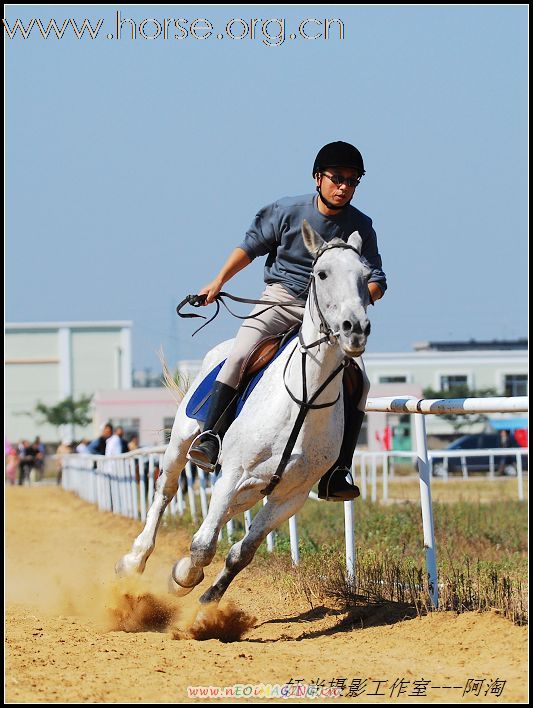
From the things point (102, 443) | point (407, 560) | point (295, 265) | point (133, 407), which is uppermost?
point (295, 265)

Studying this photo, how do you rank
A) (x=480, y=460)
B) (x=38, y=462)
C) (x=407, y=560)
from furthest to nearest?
(x=38, y=462), (x=480, y=460), (x=407, y=560)

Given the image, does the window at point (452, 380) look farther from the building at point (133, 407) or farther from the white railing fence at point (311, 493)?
the white railing fence at point (311, 493)

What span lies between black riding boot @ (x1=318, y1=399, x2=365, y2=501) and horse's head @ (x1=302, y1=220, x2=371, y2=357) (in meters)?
1.13

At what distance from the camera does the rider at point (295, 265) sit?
324 inches

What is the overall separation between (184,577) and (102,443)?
22470 millimetres

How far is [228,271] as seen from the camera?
8719mm

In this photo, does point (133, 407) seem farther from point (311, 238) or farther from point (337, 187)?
point (311, 238)

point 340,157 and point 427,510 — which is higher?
point 340,157

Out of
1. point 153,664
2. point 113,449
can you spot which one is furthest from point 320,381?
point 113,449

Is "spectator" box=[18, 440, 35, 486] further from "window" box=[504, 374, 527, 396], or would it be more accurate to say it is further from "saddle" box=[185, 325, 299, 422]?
"window" box=[504, 374, 527, 396]

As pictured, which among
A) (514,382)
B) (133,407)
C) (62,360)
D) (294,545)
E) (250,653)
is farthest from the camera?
(62,360)

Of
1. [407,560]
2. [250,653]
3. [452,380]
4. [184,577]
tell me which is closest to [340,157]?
[184,577]

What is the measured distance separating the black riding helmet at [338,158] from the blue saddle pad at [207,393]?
1161mm

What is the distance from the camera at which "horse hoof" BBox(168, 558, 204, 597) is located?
27.2 feet
